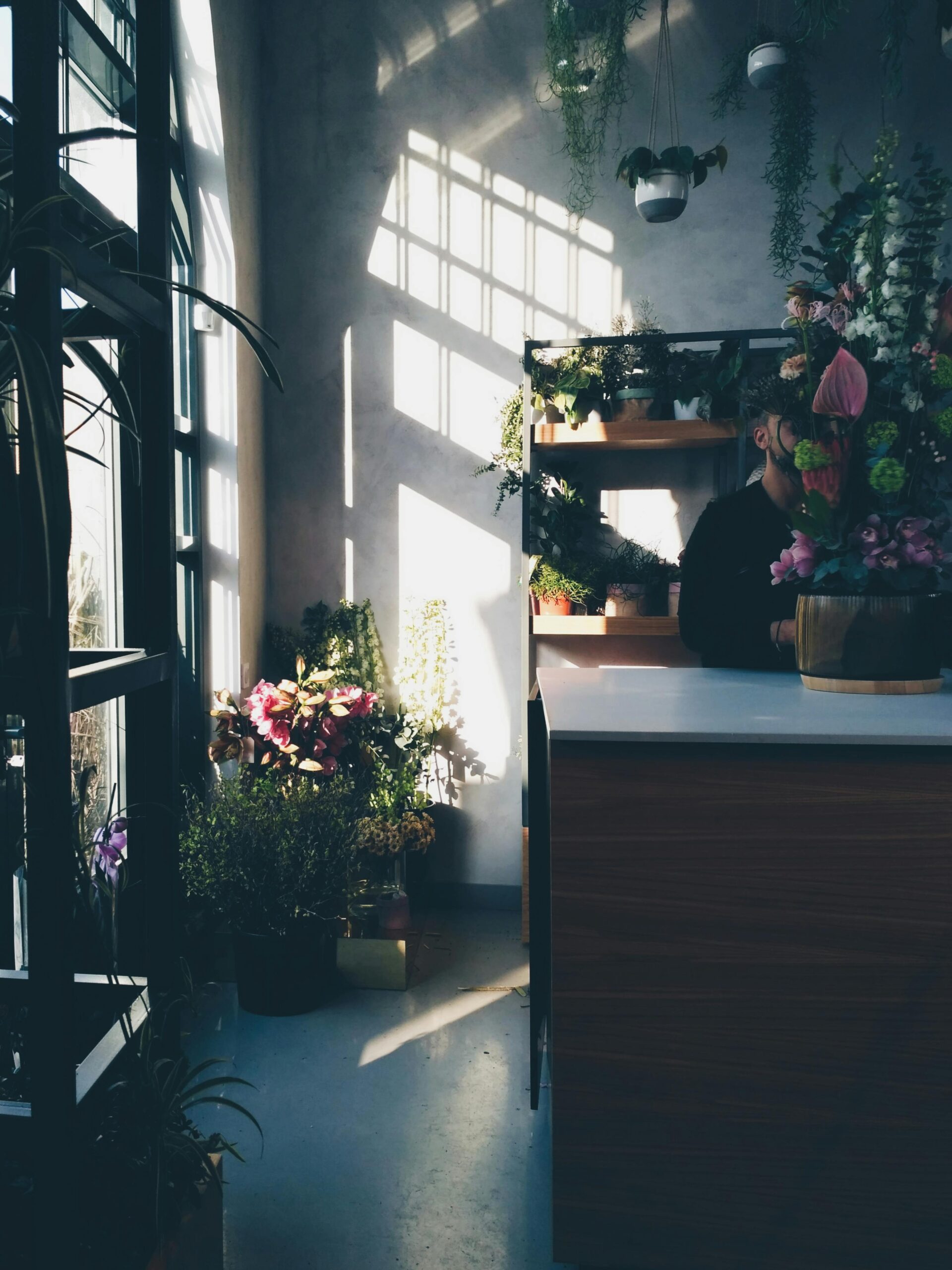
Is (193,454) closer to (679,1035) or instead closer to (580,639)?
(580,639)

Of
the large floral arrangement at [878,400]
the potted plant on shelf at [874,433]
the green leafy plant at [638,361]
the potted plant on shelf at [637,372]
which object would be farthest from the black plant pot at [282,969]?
the green leafy plant at [638,361]

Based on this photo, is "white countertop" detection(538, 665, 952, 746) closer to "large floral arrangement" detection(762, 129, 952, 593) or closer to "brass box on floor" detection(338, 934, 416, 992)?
"large floral arrangement" detection(762, 129, 952, 593)

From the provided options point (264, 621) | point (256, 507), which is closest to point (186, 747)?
point (264, 621)

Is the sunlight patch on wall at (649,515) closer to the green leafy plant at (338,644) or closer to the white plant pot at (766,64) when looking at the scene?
the green leafy plant at (338,644)

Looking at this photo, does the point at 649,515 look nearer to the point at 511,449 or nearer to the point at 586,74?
the point at 511,449

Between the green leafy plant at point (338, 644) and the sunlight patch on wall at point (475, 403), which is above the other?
the sunlight patch on wall at point (475, 403)

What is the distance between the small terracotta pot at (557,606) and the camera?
329 cm

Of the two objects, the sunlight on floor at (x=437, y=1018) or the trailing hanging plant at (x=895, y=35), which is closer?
the sunlight on floor at (x=437, y=1018)

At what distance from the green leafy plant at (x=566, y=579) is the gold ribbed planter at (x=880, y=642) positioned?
5.05ft

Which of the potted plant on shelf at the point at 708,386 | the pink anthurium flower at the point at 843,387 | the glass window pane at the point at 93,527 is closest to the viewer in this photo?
the pink anthurium flower at the point at 843,387

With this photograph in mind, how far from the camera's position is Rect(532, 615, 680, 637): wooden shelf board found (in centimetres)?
319

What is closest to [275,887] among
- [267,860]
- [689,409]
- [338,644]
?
[267,860]

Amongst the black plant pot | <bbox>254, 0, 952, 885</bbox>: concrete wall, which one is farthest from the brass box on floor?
<bbox>254, 0, 952, 885</bbox>: concrete wall

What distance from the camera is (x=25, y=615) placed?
946mm
